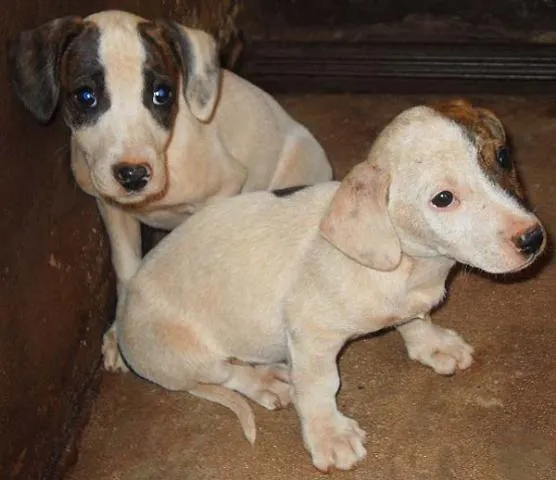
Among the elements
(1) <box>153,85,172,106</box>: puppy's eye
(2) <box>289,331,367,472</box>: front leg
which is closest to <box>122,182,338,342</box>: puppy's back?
(2) <box>289,331,367,472</box>: front leg

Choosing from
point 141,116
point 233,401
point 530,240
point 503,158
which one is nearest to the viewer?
point 530,240

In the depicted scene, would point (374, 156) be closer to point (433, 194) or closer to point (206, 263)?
point (433, 194)

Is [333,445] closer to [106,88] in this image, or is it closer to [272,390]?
[272,390]

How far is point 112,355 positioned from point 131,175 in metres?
1.02

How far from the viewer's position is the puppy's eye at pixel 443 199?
2.64 m

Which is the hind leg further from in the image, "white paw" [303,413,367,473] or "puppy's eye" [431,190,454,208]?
"puppy's eye" [431,190,454,208]

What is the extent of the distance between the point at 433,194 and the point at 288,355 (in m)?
0.89

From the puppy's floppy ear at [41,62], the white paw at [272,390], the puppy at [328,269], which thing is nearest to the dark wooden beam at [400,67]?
the puppy at [328,269]

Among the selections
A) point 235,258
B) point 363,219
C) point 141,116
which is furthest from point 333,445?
point 141,116

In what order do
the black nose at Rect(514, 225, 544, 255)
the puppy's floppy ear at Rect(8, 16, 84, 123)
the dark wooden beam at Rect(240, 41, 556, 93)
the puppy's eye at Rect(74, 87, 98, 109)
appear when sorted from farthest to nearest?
the dark wooden beam at Rect(240, 41, 556, 93) → the puppy's eye at Rect(74, 87, 98, 109) → the puppy's floppy ear at Rect(8, 16, 84, 123) → the black nose at Rect(514, 225, 544, 255)

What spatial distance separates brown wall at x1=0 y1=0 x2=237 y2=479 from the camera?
9.84 feet

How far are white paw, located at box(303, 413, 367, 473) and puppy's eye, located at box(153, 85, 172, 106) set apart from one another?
1.22m

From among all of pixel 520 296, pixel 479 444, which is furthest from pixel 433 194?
pixel 520 296

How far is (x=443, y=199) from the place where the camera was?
265 cm
